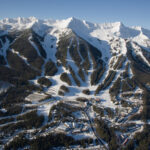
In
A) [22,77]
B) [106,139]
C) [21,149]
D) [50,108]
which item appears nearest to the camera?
[21,149]

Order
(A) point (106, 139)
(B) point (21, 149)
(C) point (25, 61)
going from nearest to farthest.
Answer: (B) point (21, 149), (A) point (106, 139), (C) point (25, 61)

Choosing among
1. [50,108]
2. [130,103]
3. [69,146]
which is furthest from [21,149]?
[130,103]

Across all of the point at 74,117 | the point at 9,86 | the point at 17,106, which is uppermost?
the point at 9,86

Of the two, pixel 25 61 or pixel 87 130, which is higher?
pixel 25 61

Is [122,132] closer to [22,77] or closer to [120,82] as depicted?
[120,82]

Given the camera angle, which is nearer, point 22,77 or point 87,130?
point 87,130

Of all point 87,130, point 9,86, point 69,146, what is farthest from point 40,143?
point 9,86
